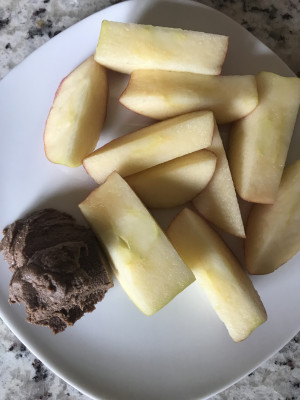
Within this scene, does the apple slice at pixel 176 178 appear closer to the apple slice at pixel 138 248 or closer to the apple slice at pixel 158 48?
the apple slice at pixel 138 248

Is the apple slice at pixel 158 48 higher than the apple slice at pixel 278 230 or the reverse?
higher

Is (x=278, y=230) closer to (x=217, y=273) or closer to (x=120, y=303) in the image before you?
(x=217, y=273)

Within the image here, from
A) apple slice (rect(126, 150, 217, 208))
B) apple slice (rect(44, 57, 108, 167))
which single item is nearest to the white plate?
apple slice (rect(44, 57, 108, 167))

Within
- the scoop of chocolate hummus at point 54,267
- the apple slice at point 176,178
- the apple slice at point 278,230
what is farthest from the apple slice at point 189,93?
the scoop of chocolate hummus at point 54,267

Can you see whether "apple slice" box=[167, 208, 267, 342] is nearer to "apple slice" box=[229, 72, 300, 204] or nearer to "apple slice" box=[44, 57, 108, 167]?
"apple slice" box=[229, 72, 300, 204]

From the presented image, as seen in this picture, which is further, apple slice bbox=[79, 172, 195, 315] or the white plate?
the white plate

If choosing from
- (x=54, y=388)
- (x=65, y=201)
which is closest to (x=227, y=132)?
(x=65, y=201)
